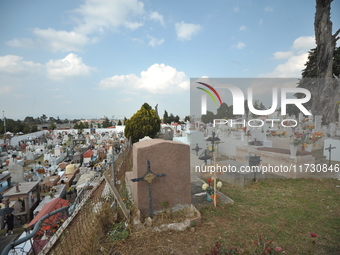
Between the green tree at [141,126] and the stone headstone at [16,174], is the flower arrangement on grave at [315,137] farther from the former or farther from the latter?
the stone headstone at [16,174]

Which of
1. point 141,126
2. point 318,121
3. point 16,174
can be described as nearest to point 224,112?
point 318,121

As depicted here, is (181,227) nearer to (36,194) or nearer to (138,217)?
(138,217)

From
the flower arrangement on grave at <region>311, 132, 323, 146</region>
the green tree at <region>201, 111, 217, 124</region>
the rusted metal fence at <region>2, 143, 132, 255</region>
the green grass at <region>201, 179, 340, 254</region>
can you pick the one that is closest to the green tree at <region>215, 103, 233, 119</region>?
the green tree at <region>201, 111, 217, 124</region>

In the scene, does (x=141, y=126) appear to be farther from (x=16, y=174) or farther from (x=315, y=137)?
(x=315, y=137)

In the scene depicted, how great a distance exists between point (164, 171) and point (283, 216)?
2.87 m

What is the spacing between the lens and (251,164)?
7.21m

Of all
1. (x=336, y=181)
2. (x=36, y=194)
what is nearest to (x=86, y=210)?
(x=336, y=181)

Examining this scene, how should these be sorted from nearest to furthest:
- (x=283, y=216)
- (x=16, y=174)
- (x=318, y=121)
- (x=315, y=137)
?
(x=283, y=216), (x=315, y=137), (x=318, y=121), (x=16, y=174)

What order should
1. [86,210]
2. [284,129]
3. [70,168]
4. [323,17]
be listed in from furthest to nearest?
[70,168]
[323,17]
[284,129]
[86,210]

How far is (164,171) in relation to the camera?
4039 mm

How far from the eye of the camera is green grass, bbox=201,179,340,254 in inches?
133

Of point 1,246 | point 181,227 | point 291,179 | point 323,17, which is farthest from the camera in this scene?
point 323,17

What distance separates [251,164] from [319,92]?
9.00 m

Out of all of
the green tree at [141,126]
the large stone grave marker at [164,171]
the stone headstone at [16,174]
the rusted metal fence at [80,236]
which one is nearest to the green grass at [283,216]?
the large stone grave marker at [164,171]
